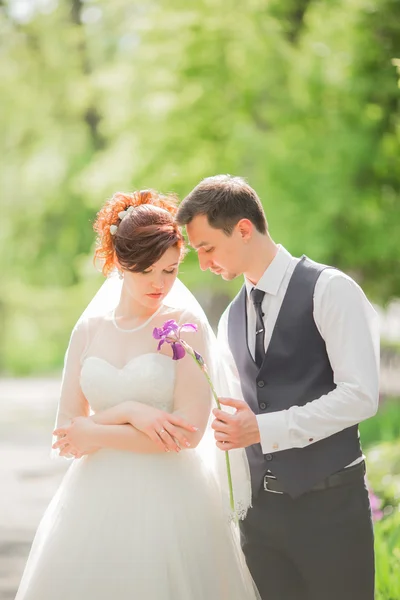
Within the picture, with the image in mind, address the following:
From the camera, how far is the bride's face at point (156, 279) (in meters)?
3.51

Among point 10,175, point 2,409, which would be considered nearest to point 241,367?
point 2,409

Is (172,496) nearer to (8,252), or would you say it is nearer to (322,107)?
(322,107)

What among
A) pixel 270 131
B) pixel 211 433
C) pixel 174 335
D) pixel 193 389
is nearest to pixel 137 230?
pixel 174 335

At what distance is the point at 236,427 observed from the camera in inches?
122

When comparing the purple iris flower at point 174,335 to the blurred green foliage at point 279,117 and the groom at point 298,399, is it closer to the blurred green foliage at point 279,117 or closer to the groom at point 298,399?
the groom at point 298,399

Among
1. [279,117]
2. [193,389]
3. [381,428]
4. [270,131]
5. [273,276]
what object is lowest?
[193,389]

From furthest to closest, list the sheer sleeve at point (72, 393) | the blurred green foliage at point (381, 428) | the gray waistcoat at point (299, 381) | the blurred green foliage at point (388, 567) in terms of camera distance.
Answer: the blurred green foliage at point (381, 428) → the blurred green foliage at point (388, 567) → the sheer sleeve at point (72, 393) → the gray waistcoat at point (299, 381)

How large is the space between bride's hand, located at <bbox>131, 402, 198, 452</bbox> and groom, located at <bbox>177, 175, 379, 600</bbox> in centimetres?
27

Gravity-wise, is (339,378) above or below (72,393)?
below

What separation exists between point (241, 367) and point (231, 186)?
67 centimetres

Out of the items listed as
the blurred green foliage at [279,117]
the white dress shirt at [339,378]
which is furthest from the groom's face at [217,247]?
the blurred green foliage at [279,117]

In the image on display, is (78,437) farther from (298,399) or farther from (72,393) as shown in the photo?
(298,399)

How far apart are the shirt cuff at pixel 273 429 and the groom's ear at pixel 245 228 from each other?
65 centimetres

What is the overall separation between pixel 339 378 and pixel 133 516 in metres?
0.95
